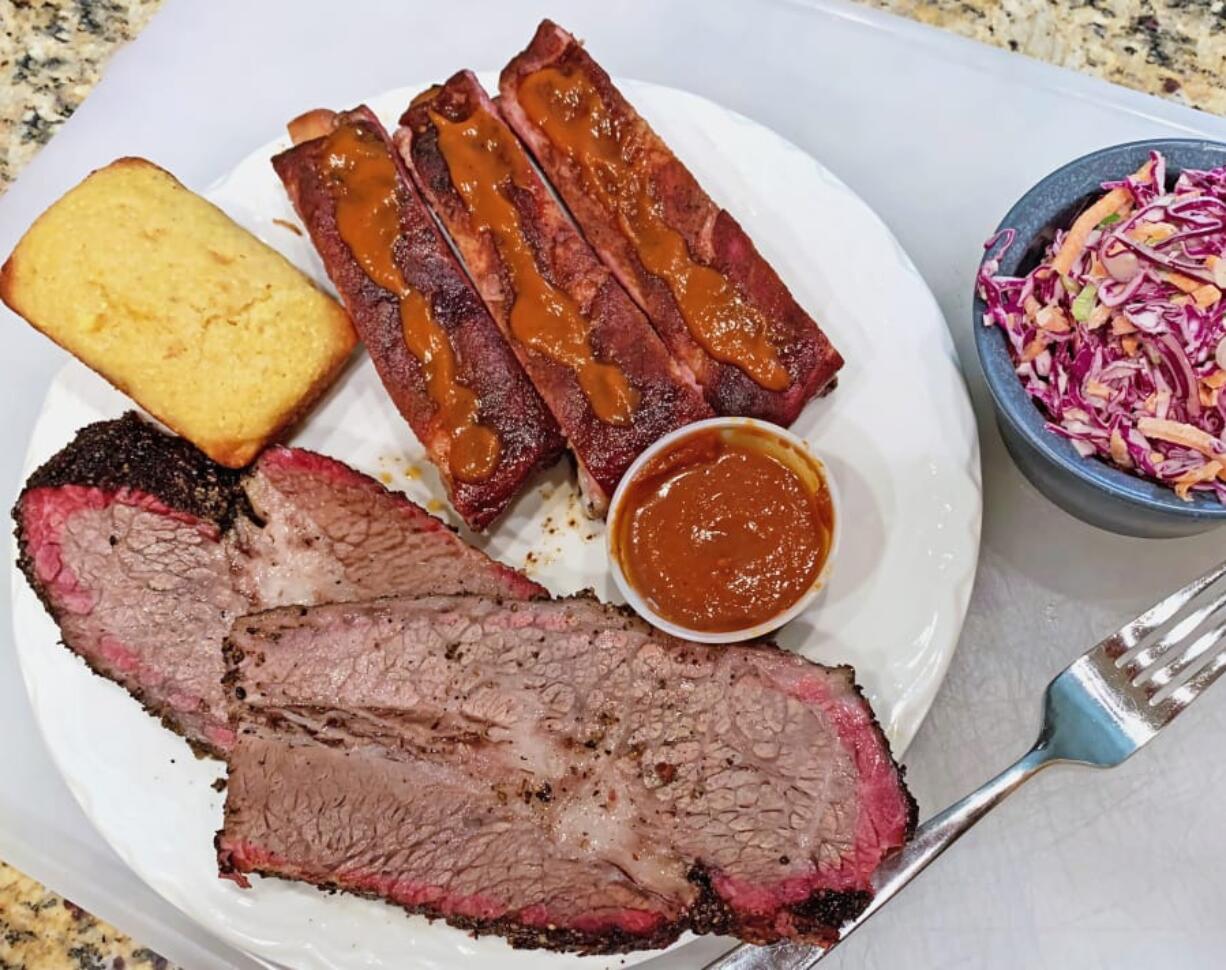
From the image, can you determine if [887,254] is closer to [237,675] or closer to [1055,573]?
[1055,573]

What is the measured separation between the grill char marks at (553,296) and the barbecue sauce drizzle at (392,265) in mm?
105

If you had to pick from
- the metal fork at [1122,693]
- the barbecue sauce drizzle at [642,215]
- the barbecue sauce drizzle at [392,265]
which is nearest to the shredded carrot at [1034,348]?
the barbecue sauce drizzle at [642,215]

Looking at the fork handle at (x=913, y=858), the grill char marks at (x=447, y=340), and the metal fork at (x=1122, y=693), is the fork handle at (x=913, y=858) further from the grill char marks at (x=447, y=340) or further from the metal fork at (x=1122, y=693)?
the grill char marks at (x=447, y=340)

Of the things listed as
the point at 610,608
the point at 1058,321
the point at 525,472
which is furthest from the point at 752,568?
the point at 1058,321

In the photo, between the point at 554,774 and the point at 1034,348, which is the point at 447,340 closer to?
the point at 554,774

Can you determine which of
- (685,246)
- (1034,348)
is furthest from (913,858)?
(685,246)

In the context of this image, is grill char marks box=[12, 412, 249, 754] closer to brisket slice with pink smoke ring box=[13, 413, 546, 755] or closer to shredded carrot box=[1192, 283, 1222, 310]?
brisket slice with pink smoke ring box=[13, 413, 546, 755]

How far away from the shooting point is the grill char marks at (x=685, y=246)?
93.8 inches

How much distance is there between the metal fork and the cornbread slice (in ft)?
5.25

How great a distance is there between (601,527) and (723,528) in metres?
0.39

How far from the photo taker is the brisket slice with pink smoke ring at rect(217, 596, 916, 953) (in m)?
2.05

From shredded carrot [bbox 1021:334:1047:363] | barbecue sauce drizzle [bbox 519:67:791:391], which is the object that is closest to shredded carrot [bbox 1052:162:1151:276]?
shredded carrot [bbox 1021:334:1047:363]

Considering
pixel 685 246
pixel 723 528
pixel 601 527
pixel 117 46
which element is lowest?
pixel 601 527

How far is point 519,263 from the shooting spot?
2.48 meters
